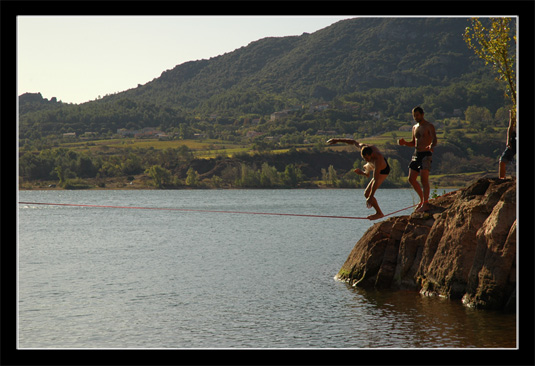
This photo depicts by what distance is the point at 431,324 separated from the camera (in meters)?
19.3

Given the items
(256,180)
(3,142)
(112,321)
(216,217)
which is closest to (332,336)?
(112,321)

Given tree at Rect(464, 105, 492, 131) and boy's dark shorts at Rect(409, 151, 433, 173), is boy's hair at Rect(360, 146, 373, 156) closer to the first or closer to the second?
boy's dark shorts at Rect(409, 151, 433, 173)

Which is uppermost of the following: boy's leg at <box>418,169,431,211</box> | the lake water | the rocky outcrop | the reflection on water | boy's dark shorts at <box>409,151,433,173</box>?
boy's dark shorts at <box>409,151,433,173</box>

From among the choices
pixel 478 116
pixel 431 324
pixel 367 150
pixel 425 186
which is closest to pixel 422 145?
pixel 425 186

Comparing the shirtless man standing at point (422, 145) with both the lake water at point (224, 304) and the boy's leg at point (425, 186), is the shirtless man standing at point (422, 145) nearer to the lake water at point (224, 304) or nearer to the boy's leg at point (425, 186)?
the boy's leg at point (425, 186)

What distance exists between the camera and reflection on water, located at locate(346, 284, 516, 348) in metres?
17.6

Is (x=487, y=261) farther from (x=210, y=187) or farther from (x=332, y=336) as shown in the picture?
(x=210, y=187)

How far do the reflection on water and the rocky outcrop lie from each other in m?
0.35

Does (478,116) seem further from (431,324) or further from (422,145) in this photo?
(422,145)

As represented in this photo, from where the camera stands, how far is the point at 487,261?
18031 mm

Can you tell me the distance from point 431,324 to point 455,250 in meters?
2.41

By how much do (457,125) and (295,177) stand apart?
195 feet

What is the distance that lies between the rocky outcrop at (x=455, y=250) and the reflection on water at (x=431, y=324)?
13.8 inches

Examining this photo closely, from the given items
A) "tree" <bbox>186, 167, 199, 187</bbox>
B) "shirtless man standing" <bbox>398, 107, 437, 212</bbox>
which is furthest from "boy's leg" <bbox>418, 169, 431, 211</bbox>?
"tree" <bbox>186, 167, 199, 187</bbox>
